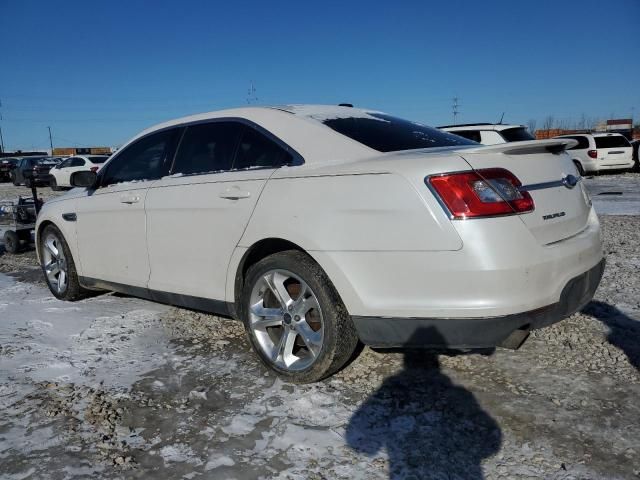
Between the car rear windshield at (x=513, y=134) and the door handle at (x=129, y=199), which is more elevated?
the car rear windshield at (x=513, y=134)

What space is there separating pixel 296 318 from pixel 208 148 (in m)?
1.42

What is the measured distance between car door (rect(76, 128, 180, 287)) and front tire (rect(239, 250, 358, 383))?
46.5 inches

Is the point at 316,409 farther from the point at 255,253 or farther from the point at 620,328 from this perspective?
the point at 620,328

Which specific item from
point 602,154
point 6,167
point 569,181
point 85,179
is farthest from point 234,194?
point 6,167

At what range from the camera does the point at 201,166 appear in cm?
360

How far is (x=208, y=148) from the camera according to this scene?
359 centimetres

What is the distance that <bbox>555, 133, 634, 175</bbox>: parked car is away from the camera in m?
17.4

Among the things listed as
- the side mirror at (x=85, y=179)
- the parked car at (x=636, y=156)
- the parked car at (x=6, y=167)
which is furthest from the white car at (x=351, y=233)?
the parked car at (x=6, y=167)

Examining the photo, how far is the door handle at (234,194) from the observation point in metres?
3.09

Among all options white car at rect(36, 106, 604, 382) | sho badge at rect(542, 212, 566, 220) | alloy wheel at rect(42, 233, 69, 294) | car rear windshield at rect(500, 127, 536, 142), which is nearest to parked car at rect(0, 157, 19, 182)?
car rear windshield at rect(500, 127, 536, 142)

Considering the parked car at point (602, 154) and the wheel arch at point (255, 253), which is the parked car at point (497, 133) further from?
the wheel arch at point (255, 253)

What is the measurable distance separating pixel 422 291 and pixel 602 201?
10.5 m

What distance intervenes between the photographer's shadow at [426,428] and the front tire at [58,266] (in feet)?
10.6

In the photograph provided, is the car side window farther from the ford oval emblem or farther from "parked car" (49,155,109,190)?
"parked car" (49,155,109,190)
